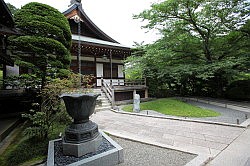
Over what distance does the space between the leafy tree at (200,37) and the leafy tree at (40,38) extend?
6198 mm

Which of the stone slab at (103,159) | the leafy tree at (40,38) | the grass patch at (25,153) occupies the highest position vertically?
the leafy tree at (40,38)

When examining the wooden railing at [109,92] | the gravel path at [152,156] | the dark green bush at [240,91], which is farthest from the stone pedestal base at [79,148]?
the dark green bush at [240,91]

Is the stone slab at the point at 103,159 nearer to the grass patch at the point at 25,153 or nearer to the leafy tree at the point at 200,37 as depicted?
the grass patch at the point at 25,153

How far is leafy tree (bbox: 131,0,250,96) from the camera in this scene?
1022 centimetres

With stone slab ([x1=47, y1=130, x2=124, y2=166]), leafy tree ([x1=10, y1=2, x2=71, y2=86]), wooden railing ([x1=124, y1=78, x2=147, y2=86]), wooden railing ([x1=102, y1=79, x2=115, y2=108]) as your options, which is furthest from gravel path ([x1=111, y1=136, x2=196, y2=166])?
wooden railing ([x1=124, y1=78, x2=147, y2=86])

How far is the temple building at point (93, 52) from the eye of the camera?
1338 centimetres

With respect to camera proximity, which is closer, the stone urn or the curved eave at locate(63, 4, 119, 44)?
the stone urn

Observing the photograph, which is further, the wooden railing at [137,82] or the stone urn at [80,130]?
the wooden railing at [137,82]

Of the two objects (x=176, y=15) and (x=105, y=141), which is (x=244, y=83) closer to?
(x=176, y=15)

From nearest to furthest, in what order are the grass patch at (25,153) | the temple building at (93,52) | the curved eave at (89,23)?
the grass patch at (25,153) → the temple building at (93,52) → the curved eave at (89,23)

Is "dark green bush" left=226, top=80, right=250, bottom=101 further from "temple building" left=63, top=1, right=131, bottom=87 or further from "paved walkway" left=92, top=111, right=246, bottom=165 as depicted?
"temple building" left=63, top=1, right=131, bottom=87

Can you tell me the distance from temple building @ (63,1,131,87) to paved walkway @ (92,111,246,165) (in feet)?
24.3

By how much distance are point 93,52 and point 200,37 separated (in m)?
9.36

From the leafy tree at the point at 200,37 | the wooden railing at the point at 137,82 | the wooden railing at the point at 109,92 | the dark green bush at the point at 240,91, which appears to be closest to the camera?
the leafy tree at the point at 200,37
